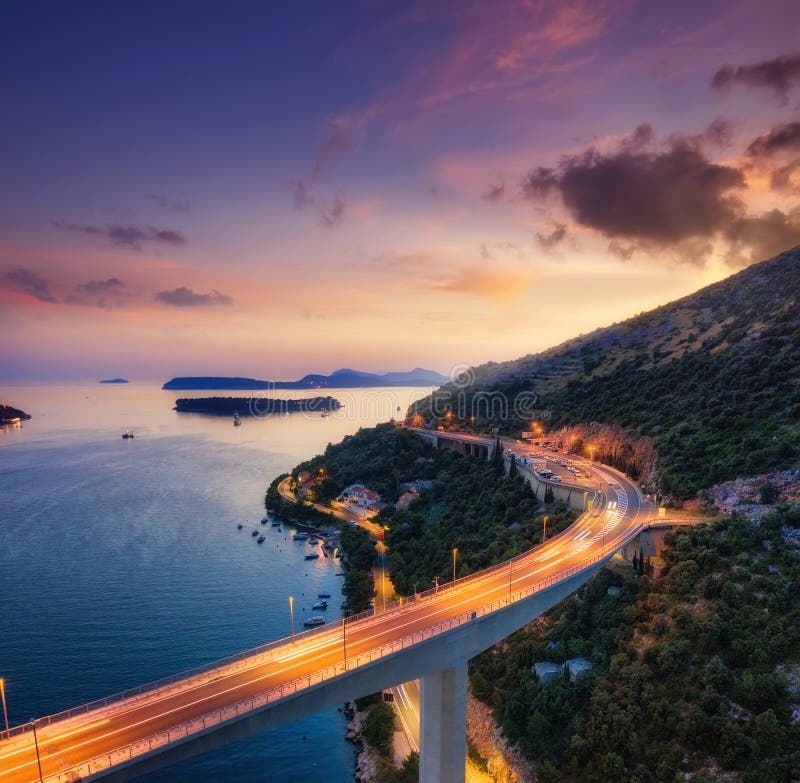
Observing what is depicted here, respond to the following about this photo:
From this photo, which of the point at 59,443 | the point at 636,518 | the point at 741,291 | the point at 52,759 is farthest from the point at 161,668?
the point at 59,443

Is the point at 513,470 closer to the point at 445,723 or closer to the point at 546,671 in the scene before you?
the point at 546,671

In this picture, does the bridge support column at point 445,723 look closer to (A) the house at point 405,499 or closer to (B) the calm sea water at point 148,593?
(B) the calm sea water at point 148,593

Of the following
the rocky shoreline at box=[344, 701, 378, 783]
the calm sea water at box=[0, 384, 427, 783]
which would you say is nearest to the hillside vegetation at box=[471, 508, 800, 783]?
the rocky shoreline at box=[344, 701, 378, 783]

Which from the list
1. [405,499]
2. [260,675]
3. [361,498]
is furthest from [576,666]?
[361,498]

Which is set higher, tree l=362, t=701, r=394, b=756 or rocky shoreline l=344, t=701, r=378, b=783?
tree l=362, t=701, r=394, b=756

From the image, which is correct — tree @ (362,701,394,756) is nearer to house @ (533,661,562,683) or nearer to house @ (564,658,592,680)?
house @ (533,661,562,683)

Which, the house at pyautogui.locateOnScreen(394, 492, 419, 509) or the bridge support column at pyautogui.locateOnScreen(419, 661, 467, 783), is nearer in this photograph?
the bridge support column at pyautogui.locateOnScreen(419, 661, 467, 783)
